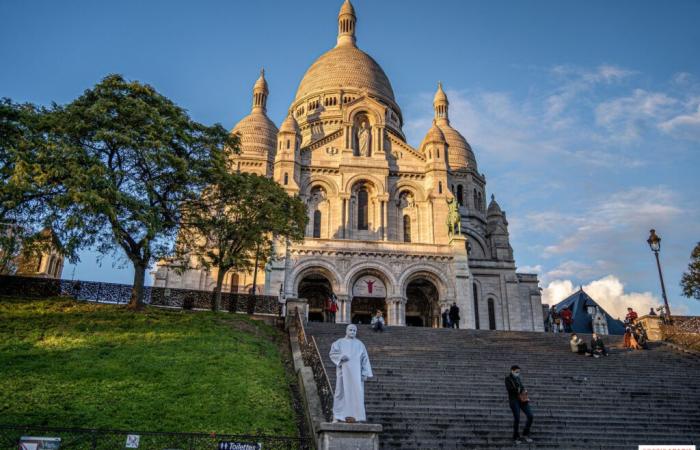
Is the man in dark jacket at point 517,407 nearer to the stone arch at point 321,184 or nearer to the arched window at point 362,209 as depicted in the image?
the arched window at point 362,209

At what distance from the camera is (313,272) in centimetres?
3416

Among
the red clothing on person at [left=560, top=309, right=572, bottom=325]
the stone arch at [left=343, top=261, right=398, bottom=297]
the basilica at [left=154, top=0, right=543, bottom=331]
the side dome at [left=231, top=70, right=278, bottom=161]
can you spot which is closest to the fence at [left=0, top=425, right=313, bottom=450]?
the basilica at [left=154, top=0, right=543, bottom=331]

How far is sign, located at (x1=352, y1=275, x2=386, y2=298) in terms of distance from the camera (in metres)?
34.1

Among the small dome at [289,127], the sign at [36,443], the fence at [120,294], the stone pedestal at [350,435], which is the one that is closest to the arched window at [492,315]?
the small dome at [289,127]

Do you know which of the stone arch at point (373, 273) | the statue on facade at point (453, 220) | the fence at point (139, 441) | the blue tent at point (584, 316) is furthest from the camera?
the blue tent at point (584, 316)

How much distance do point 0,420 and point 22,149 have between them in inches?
432

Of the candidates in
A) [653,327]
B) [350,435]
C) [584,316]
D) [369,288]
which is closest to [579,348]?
[653,327]

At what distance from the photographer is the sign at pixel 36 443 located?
31.2 ft

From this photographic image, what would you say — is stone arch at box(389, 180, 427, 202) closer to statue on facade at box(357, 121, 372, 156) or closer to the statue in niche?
the statue in niche

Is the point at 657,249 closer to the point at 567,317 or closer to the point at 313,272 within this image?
the point at 567,317

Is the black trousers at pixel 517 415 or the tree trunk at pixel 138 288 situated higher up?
the tree trunk at pixel 138 288

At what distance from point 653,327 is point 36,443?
23.9 m

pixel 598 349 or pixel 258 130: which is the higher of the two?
pixel 258 130

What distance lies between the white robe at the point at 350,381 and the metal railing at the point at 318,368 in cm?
134
